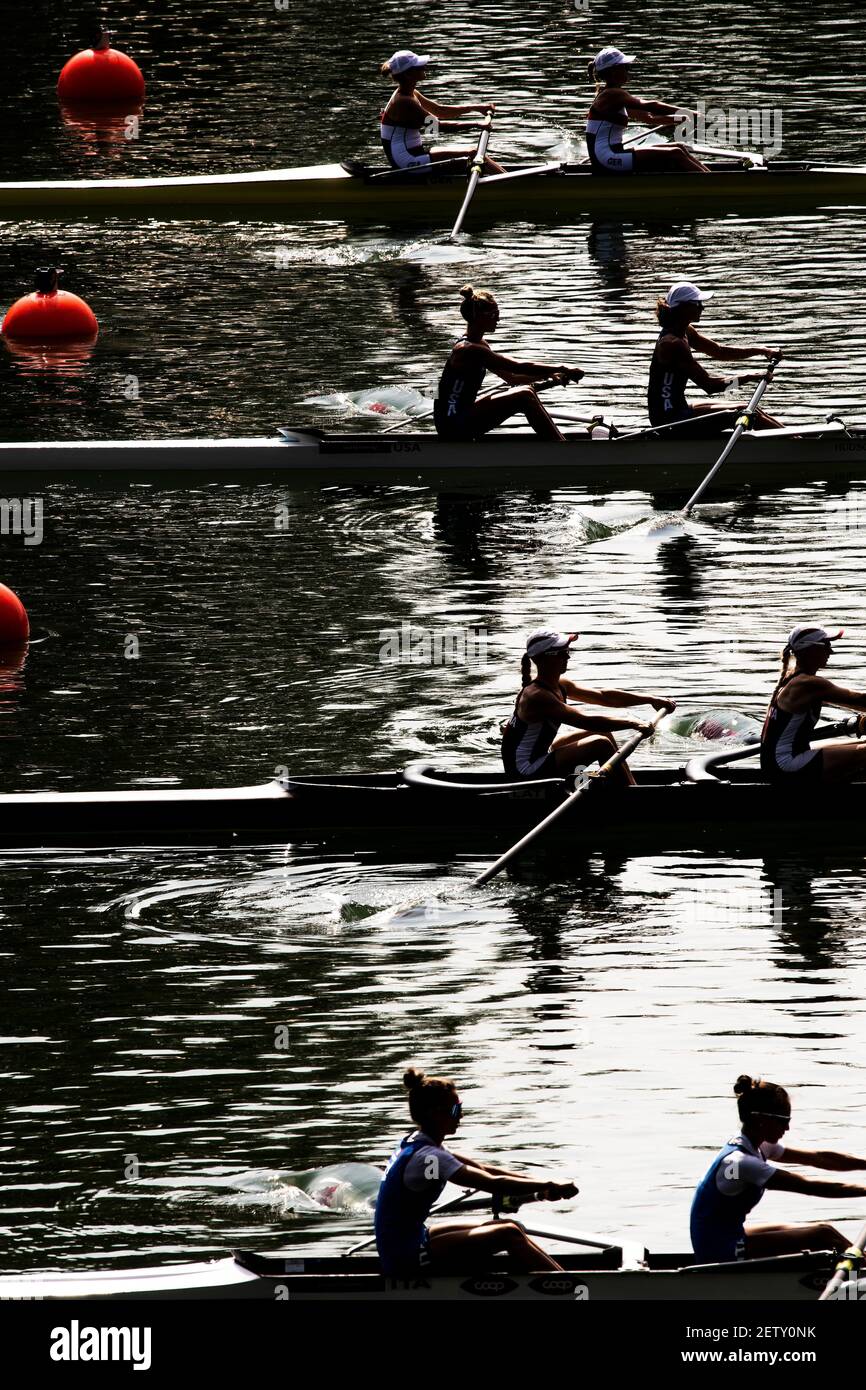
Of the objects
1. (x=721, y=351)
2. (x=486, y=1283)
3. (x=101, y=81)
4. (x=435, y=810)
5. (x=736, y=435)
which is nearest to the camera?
(x=486, y=1283)

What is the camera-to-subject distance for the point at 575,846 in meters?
16.3

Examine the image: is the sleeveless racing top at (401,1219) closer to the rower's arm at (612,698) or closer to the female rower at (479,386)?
the rower's arm at (612,698)

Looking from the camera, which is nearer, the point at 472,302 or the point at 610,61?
the point at 472,302

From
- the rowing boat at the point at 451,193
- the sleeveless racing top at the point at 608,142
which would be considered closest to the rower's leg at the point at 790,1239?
the sleeveless racing top at the point at 608,142

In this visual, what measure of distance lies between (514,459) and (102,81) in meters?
14.7

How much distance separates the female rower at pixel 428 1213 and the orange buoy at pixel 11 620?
30.3 feet

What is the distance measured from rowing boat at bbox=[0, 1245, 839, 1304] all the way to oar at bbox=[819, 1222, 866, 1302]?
4 cm

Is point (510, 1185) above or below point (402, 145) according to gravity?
below

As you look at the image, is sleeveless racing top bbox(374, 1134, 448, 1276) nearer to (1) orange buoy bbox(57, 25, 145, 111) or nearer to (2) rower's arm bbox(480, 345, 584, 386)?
(2) rower's arm bbox(480, 345, 584, 386)

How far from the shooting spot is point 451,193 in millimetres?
30266

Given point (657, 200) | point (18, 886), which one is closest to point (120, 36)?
point (657, 200)

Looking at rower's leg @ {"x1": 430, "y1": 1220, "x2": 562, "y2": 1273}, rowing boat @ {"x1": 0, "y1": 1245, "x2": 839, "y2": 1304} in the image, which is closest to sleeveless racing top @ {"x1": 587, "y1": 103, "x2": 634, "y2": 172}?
rower's leg @ {"x1": 430, "y1": 1220, "x2": 562, "y2": 1273}

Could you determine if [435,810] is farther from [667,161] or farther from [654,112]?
[654,112]

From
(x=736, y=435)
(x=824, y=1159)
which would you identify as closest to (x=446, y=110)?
(x=736, y=435)
